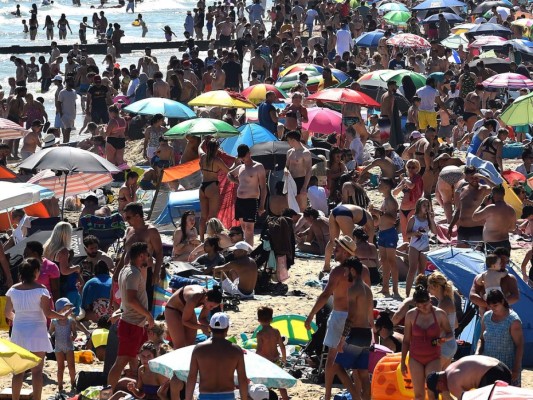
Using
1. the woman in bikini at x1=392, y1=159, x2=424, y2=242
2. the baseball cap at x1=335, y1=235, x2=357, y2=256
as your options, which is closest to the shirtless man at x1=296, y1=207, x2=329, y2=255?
the woman in bikini at x1=392, y1=159, x2=424, y2=242

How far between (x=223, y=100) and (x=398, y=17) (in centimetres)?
1435

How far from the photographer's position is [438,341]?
8.92m

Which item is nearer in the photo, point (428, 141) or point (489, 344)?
point (489, 344)

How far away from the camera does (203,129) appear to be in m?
16.5

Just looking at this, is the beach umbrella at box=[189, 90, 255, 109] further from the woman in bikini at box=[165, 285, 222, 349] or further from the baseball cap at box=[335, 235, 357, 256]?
the woman in bikini at box=[165, 285, 222, 349]

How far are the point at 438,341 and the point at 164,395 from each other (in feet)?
6.07

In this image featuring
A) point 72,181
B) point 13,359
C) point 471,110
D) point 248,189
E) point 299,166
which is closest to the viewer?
point 13,359

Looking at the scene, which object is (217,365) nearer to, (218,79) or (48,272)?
(48,272)

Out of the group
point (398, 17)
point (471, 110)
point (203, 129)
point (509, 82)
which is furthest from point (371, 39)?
point (203, 129)

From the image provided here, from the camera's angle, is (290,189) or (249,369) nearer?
(249,369)

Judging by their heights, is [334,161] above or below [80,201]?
above

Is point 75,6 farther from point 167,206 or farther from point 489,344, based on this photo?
point 489,344

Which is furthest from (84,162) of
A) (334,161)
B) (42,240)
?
(334,161)

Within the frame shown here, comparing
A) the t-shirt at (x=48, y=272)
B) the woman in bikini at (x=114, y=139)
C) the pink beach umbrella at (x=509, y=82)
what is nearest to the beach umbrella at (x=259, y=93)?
the woman in bikini at (x=114, y=139)
